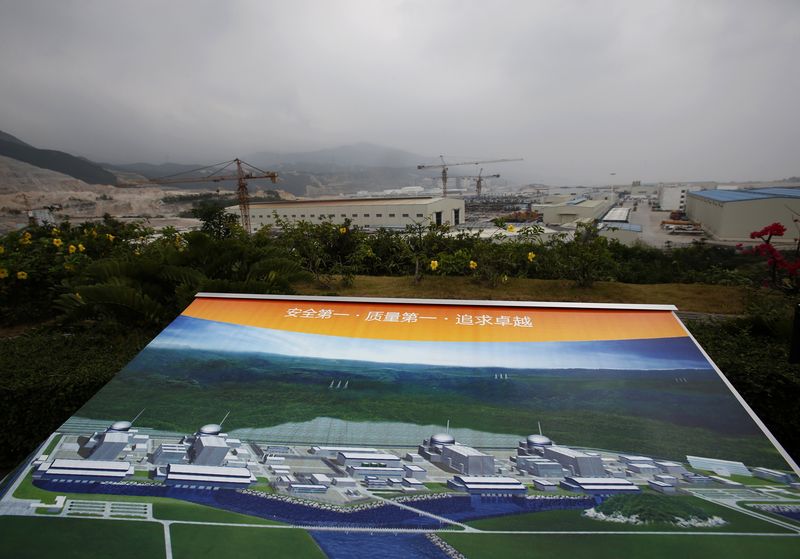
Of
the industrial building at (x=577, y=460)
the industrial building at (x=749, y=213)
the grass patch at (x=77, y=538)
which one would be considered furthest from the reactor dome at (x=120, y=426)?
the industrial building at (x=749, y=213)

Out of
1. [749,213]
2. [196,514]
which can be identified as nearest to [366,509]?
[196,514]

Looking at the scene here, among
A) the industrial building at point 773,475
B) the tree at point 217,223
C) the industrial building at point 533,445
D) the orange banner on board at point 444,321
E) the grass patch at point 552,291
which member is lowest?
the grass patch at point 552,291

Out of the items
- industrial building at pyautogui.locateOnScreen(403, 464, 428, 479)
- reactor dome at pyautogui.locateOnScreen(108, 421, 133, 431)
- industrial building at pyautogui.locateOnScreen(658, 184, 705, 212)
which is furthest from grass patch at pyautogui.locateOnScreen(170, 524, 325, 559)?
industrial building at pyautogui.locateOnScreen(658, 184, 705, 212)

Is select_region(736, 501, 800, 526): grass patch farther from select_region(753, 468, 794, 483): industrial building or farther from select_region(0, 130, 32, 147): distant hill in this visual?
select_region(0, 130, 32, 147): distant hill

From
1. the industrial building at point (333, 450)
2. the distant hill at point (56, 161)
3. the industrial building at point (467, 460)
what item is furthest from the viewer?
the distant hill at point (56, 161)

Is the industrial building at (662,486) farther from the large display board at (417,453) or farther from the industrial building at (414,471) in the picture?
the industrial building at (414,471)

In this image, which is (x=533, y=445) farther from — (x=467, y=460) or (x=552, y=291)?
(x=552, y=291)

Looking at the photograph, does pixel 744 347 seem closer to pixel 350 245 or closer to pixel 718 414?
pixel 718 414
